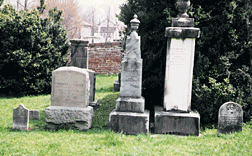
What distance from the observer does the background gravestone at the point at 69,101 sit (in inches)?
228

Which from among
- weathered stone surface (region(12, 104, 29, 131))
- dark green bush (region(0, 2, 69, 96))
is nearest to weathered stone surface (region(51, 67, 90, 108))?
weathered stone surface (region(12, 104, 29, 131))

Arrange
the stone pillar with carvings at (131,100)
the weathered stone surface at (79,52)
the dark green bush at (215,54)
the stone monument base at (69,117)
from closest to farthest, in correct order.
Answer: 1. the stone pillar with carvings at (131,100)
2. the stone monument base at (69,117)
3. the dark green bush at (215,54)
4. the weathered stone surface at (79,52)

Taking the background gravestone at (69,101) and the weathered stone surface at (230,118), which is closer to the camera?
the weathered stone surface at (230,118)

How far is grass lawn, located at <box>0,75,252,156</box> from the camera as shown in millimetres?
4477

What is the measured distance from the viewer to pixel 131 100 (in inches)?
224

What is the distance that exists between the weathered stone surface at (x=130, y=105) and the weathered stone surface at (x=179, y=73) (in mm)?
691

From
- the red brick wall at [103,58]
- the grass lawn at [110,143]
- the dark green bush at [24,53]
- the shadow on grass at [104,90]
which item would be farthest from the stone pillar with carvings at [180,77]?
the red brick wall at [103,58]

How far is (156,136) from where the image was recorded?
5.45 meters

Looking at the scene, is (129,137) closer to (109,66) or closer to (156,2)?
(156,2)

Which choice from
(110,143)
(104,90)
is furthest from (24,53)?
(110,143)

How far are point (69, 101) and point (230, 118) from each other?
3878mm

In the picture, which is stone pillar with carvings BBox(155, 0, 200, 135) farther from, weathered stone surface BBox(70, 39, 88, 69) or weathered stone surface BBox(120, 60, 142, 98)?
weathered stone surface BBox(70, 39, 88, 69)

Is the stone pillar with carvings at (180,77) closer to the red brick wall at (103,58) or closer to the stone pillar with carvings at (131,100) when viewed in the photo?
the stone pillar with carvings at (131,100)

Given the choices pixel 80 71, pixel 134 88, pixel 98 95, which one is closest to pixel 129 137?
pixel 134 88
